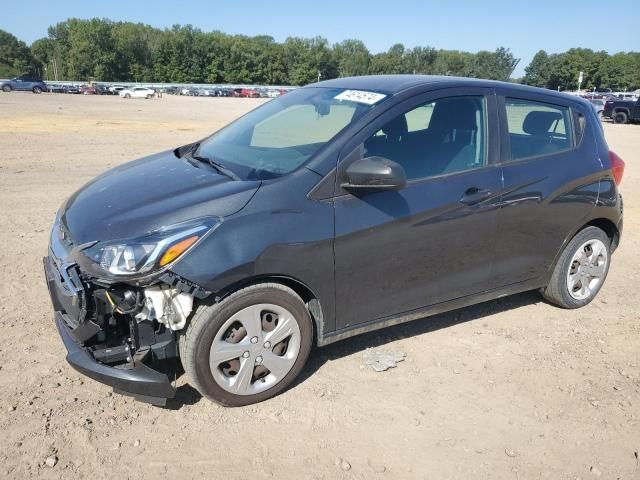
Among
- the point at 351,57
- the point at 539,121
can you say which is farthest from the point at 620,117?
the point at 351,57

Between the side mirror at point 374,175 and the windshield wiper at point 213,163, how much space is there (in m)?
0.70

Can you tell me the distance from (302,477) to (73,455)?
3.90 feet

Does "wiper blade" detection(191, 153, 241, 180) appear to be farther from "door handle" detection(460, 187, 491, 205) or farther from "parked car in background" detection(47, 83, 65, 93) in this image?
"parked car in background" detection(47, 83, 65, 93)

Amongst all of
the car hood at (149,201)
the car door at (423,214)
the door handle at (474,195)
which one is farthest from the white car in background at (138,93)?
the door handle at (474,195)

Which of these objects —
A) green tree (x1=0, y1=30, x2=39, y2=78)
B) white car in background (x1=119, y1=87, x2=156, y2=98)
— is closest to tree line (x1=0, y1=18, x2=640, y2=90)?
green tree (x1=0, y1=30, x2=39, y2=78)

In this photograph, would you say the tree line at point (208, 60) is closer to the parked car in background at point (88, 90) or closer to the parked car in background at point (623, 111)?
the parked car in background at point (88, 90)

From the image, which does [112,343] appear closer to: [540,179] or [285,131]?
[285,131]

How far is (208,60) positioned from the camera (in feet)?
410

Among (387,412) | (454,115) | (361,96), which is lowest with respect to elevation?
(387,412)

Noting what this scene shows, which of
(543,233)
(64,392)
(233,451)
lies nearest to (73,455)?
(64,392)

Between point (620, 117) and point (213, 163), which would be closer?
point (213, 163)

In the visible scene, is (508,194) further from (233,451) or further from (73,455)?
(73,455)

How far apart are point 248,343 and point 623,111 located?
31973mm

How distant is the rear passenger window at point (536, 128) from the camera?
409 cm
